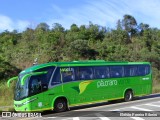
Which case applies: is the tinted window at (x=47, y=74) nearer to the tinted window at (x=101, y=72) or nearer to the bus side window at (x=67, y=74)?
the bus side window at (x=67, y=74)

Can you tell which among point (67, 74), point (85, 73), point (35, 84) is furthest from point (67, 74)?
point (35, 84)

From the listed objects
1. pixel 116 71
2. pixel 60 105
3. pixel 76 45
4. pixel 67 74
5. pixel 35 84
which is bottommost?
pixel 60 105

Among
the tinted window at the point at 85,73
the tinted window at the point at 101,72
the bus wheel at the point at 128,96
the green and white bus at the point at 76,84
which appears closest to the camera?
the green and white bus at the point at 76,84

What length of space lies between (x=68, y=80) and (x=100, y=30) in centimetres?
4636

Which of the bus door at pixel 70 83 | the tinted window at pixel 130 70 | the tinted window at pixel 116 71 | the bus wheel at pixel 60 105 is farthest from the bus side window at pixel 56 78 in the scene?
the tinted window at pixel 130 70

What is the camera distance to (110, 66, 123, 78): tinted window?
22.5 m

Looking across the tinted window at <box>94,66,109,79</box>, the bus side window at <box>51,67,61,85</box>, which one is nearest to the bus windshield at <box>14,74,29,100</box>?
the bus side window at <box>51,67,61,85</box>

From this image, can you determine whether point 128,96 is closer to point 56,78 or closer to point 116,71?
point 116,71

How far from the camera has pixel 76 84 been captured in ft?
65.1

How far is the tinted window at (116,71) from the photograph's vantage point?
22.5 m

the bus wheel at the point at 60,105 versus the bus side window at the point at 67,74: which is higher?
the bus side window at the point at 67,74

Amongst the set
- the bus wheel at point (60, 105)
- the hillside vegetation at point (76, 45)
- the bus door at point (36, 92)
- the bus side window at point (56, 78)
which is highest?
the hillside vegetation at point (76, 45)

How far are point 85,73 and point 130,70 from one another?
184 inches

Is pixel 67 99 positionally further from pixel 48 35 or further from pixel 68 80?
pixel 48 35
